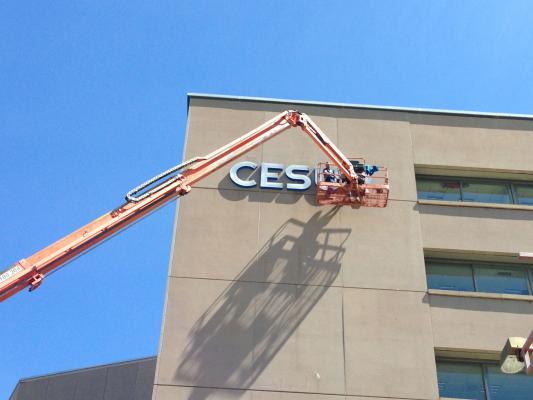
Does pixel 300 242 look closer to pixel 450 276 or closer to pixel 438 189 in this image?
pixel 450 276

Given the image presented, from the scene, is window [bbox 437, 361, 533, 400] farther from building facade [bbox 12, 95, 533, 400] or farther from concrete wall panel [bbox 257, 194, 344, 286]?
concrete wall panel [bbox 257, 194, 344, 286]

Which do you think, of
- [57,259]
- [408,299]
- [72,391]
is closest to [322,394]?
[408,299]

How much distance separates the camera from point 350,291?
24.0 meters

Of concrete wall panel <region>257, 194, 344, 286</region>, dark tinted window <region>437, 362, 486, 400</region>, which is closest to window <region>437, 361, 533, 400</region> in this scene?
dark tinted window <region>437, 362, 486, 400</region>

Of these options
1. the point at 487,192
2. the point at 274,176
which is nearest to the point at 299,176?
the point at 274,176

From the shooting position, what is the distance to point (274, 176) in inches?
1054

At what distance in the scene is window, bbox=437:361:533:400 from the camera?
23125 millimetres

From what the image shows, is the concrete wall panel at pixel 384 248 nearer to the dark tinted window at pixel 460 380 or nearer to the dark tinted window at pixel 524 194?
the dark tinted window at pixel 460 380

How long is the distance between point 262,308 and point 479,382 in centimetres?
746

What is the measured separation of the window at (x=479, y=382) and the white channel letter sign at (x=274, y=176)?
26.0 ft

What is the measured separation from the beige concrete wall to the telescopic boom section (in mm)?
1048

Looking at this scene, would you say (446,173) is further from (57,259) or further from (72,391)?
(72,391)

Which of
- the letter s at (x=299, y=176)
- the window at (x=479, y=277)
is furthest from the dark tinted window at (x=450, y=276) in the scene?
the letter s at (x=299, y=176)

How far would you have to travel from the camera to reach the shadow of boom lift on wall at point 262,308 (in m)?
21.9
